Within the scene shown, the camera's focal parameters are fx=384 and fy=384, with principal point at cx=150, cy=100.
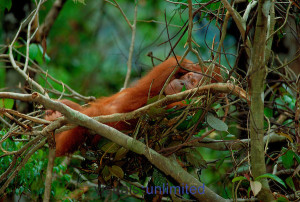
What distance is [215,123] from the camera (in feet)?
7.99

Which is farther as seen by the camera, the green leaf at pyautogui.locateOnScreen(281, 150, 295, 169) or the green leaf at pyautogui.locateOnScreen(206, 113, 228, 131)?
the green leaf at pyautogui.locateOnScreen(281, 150, 295, 169)

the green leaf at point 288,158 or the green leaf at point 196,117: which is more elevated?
the green leaf at point 196,117

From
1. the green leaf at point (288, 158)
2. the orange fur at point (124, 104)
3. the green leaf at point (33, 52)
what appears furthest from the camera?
the green leaf at point (33, 52)

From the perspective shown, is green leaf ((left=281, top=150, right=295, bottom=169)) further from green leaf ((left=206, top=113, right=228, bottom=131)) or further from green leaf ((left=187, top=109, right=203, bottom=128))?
green leaf ((left=187, top=109, right=203, bottom=128))

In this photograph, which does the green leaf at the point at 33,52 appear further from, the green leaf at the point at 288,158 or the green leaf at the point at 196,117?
the green leaf at the point at 288,158

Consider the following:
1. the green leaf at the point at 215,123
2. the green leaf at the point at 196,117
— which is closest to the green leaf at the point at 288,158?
the green leaf at the point at 215,123

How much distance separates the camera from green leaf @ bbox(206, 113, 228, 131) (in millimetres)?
2397

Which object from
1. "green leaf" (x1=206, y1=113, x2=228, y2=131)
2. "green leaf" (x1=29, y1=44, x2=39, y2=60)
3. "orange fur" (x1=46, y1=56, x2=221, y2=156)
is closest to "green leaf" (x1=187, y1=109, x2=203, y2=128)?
"green leaf" (x1=206, y1=113, x2=228, y2=131)

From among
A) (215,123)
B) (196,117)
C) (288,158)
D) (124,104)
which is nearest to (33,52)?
(124,104)

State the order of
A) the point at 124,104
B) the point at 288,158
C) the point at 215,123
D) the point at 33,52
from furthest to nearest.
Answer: the point at 33,52 → the point at 124,104 → the point at 288,158 → the point at 215,123

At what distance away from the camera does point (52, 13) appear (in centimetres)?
504

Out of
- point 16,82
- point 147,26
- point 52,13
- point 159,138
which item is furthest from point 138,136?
point 147,26

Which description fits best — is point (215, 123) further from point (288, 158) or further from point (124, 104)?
point (124, 104)

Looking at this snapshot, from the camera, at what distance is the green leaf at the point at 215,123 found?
2397 millimetres
